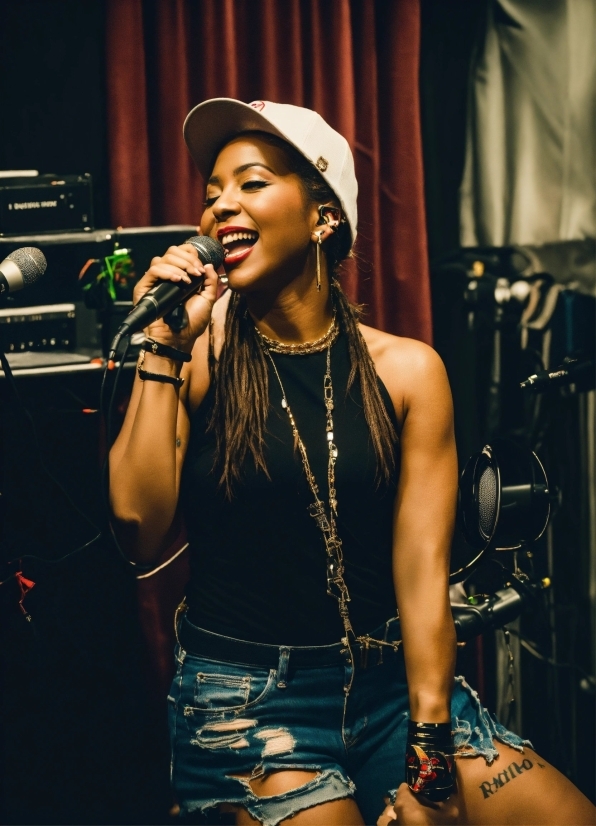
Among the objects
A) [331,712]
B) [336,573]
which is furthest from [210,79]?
[331,712]

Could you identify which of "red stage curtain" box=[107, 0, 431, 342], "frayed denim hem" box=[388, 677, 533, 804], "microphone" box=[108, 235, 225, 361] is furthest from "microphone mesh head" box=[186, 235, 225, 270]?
"frayed denim hem" box=[388, 677, 533, 804]

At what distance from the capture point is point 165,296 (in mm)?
1406

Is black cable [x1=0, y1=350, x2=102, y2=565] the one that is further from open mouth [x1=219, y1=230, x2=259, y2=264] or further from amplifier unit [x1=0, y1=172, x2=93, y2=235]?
open mouth [x1=219, y1=230, x2=259, y2=264]

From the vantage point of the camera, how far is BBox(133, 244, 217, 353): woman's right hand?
1434 mm

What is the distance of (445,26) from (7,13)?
1.24 meters

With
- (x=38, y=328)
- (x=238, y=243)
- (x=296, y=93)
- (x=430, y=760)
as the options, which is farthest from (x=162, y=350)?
(x=296, y=93)

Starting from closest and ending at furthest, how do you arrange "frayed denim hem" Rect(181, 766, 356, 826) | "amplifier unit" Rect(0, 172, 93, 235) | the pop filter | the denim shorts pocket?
"frayed denim hem" Rect(181, 766, 356, 826)
the denim shorts pocket
the pop filter
"amplifier unit" Rect(0, 172, 93, 235)

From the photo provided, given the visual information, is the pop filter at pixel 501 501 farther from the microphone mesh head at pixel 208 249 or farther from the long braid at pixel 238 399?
the microphone mesh head at pixel 208 249

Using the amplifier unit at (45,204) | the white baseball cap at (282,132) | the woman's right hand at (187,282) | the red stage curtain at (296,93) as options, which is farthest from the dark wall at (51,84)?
the woman's right hand at (187,282)

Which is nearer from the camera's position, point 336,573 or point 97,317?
point 336,573

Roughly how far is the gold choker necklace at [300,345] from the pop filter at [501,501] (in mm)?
402

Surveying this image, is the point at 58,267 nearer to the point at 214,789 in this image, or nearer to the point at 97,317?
the point at 97,317

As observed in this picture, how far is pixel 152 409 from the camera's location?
5.16ft

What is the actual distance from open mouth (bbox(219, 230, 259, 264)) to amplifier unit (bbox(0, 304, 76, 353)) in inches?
20.8
